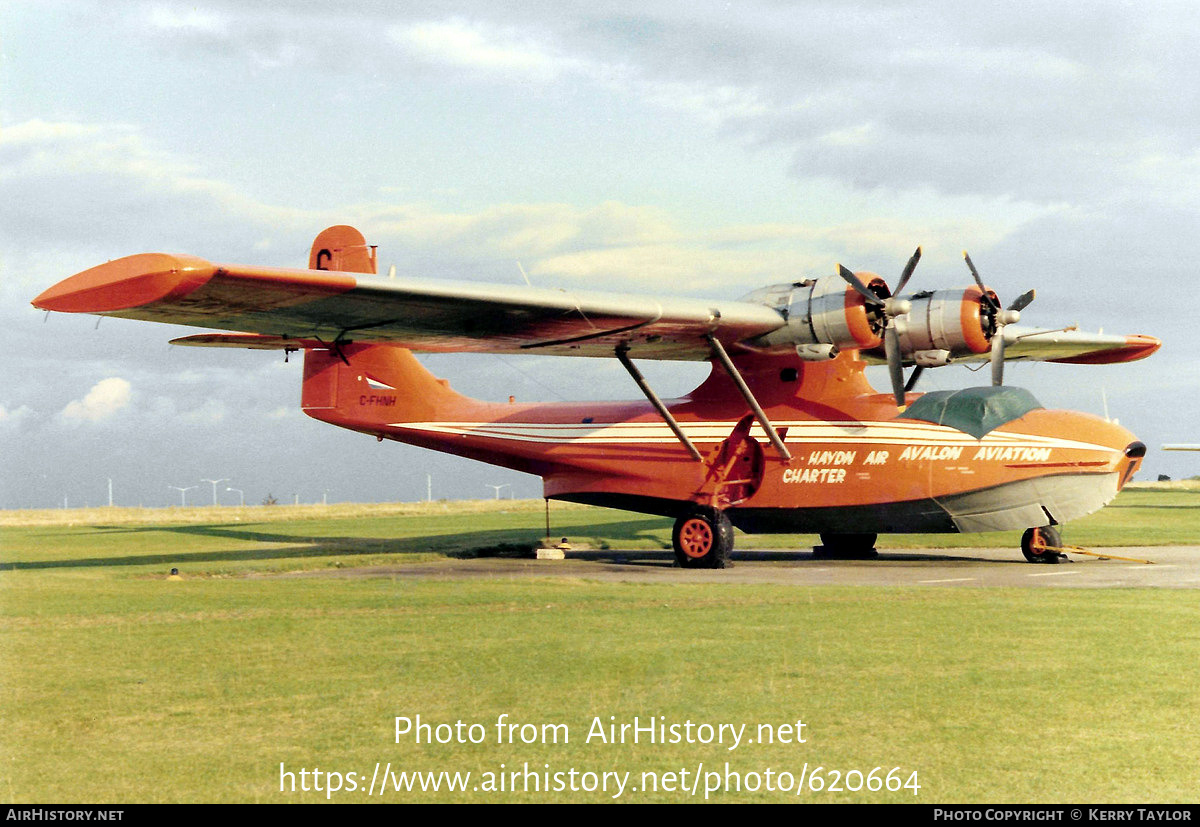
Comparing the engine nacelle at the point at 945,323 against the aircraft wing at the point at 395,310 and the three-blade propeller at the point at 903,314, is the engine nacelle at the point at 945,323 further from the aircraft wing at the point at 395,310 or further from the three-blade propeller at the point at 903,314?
the aircraft wing at the point at 395,310

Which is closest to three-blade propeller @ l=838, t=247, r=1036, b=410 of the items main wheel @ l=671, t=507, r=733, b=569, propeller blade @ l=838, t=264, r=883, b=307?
propeller blade @ l=838, t=264, r=883, b=307

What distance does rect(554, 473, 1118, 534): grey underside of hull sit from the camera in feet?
59.4

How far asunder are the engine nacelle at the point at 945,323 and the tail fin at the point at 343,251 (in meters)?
11.3

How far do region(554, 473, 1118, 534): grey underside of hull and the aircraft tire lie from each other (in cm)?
180

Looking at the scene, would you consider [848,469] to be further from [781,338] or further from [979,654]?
[979,654]

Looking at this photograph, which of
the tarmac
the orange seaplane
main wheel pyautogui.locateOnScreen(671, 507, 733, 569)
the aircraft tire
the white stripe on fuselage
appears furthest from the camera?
the aircraft tire

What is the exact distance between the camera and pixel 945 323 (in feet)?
62.0

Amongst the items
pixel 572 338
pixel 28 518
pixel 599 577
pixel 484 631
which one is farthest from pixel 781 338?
pixel 28 518

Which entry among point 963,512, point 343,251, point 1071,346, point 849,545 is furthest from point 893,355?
point 343,251

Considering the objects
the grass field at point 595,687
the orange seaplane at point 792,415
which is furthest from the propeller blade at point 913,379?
the grass field at point 595,687

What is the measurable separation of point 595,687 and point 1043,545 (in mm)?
13948

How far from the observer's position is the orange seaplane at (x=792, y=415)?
17.6 metres

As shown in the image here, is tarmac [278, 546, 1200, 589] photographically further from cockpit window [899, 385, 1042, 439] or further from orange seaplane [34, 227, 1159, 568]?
cockpit window [899, 385, 1042, 439]
